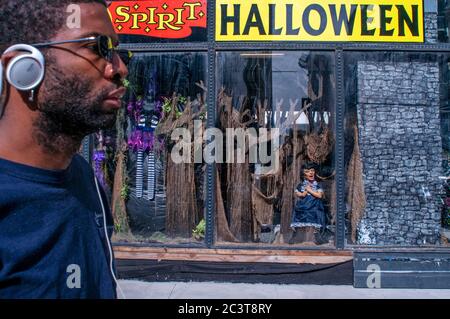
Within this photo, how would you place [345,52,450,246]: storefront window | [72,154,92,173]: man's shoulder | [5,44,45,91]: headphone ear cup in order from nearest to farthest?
[5,44,45,91]: headphone ear cup < [72,154,92,173]: man's shoulder < [345,52,450,246]: storefront window

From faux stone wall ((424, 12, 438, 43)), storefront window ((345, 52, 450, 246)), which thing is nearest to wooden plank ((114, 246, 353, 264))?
storefront window ((345, 52, 450, 246))

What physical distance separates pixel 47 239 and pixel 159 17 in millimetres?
5291

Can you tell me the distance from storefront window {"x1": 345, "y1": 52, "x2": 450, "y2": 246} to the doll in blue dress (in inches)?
15.7

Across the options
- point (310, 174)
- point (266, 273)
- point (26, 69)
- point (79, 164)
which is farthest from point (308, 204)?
point (26, 69)

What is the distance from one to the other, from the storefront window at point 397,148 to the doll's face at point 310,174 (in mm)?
437

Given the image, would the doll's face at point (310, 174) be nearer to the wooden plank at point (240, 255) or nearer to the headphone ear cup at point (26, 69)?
the wooden plank at point (240, 255)

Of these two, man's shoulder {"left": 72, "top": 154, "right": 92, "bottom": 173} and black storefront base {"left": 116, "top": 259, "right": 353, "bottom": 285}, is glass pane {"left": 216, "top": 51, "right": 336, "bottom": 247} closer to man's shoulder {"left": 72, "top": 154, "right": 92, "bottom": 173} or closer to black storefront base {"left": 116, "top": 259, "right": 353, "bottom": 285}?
black storefront base {"left": 116, "top": 259, "right": 353, "bottom": 285}

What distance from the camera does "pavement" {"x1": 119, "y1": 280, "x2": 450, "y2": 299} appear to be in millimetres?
5305

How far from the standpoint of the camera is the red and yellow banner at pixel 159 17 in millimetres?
6020

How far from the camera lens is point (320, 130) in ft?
19.6

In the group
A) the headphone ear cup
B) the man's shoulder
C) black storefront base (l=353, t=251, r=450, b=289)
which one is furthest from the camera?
black storefront base (l=353, t=251, r=450, b=289)

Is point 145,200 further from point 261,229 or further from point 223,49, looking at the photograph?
point 223,49

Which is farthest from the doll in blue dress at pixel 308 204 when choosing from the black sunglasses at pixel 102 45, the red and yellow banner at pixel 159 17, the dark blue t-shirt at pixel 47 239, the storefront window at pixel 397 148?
the black sunglasses at pixel 102 45

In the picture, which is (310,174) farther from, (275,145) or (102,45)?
(102,45)
